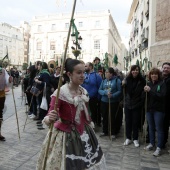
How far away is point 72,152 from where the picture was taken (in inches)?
109

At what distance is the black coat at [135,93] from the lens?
5.72 meters

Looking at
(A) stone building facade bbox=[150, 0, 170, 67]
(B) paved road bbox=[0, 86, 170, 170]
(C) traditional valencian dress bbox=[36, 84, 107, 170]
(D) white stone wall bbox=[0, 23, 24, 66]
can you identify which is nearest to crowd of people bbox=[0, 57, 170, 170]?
(C) traditional valencian dress bbox=[36, 84, 107, 170]

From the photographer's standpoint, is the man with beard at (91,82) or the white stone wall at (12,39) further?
the white stone wall at (12,39)

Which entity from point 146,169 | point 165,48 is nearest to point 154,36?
point 165,48

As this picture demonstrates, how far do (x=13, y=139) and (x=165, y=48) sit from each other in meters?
5.39

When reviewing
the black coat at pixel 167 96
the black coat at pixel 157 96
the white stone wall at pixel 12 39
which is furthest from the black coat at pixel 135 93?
the white stone wall at pixel 12 39

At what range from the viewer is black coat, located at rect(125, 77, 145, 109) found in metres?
5.72

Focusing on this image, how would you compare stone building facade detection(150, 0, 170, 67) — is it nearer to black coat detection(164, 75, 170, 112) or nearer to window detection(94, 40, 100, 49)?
black coat detection(164, 75, 170, 112)

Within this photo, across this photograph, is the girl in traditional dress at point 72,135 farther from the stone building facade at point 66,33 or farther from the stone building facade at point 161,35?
the stone building facade at point 66,33

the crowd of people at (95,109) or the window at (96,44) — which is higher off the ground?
the window at (96,44)

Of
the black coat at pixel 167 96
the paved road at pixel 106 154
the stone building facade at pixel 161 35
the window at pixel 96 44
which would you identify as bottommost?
the paved road at pixel 106 154

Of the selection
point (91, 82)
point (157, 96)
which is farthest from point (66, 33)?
point (157, 96)

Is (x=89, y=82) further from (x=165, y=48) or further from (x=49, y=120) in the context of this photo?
(x=49, y=120)

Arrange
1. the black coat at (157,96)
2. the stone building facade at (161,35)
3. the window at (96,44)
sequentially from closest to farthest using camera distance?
the black coat at (157,96) → the stone building facade at (161,35) → the window at (96,44)
